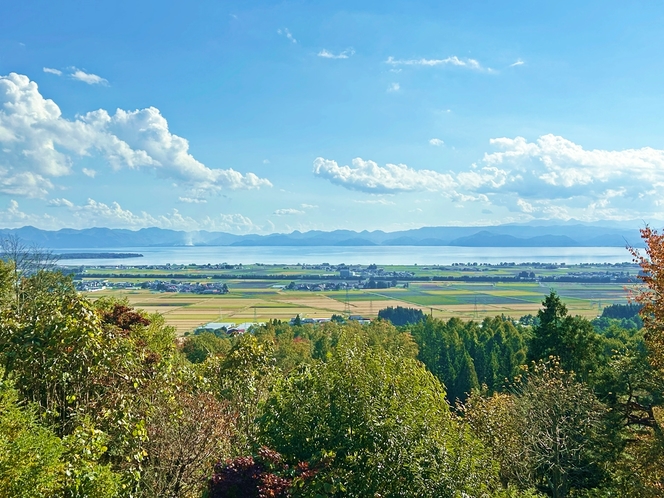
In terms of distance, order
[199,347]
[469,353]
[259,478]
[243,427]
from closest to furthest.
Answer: [259,478], [243,427], [199,347], [469,353]

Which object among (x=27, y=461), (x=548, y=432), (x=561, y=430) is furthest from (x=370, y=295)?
(x=27, y=461)

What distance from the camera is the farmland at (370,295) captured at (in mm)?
72875

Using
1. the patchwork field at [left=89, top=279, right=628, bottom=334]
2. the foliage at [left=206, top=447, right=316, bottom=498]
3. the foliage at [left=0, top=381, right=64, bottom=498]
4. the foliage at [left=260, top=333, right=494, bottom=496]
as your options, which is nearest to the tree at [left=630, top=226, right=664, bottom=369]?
the foliage at [left=260, top=333, right=494, bottom=496]

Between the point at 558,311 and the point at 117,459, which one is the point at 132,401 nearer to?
the point at 117,459

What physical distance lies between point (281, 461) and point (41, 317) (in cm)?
545

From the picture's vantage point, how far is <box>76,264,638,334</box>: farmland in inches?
2869

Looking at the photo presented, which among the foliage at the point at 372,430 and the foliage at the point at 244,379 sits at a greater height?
the foliage at the point at 372,430

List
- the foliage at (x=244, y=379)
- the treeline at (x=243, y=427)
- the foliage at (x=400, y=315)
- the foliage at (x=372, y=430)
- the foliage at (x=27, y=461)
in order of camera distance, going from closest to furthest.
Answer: the foliage at (x=27, y=461), the treeline at (x=243, y=427), the foliage at (x=372, y=430), the foliage at (x=244, y=379), the foliage at (x=400, y=315)

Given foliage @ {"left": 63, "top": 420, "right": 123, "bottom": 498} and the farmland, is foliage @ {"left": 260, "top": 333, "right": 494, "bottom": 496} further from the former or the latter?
the farmland

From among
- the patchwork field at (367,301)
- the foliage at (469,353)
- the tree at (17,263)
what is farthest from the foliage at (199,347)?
the patchwork field at (367,301)

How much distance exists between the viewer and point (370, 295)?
9938cm

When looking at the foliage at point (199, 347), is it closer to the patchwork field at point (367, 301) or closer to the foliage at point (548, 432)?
the patchwork field at point (367, 301)

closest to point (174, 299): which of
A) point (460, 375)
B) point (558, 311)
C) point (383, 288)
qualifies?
point (383, 288)

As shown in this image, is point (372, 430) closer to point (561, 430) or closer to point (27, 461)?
point (27, 461)
